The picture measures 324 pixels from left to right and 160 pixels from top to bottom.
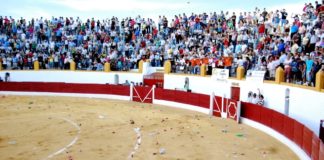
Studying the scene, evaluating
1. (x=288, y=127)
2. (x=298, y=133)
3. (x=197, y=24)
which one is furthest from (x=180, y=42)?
(x=298, y=133)

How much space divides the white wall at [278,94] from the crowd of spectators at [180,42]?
580 millimetres

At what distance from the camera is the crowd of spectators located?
1742 cm

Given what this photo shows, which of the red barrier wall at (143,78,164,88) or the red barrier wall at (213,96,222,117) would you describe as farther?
the red barrier wall at (143,78,164,88)

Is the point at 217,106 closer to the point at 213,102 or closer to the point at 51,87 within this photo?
the point at 213,102

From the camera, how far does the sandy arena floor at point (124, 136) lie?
1137 centimetres

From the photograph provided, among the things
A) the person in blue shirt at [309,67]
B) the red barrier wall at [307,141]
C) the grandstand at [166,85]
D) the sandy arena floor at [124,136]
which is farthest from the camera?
the person in blue shirt at [309,67]

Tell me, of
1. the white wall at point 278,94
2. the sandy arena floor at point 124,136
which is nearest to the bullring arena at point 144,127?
the sandy arena floor at point 124,136

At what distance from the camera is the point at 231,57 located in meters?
20.2

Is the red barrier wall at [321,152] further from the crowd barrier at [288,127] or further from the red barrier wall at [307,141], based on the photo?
the red barrier wall at [307,141]

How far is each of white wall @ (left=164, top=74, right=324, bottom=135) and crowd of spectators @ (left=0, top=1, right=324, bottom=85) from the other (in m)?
0.58

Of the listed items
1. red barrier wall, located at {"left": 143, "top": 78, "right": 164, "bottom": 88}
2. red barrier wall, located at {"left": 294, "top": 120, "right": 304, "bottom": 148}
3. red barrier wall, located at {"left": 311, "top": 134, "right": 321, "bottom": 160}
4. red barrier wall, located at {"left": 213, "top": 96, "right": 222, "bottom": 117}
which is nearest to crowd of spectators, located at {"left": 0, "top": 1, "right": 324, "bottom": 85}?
red barrier wall, located at {"left": 143, "top": 78, "right": 164, "bottom": 88}

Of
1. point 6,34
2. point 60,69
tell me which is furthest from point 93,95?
point 6,34

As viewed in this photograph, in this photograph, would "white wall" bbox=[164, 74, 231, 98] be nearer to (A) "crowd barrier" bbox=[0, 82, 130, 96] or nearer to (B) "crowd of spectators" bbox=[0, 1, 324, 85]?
(B) "crowd of spectators" bbox=[0, 1, 324, 85]

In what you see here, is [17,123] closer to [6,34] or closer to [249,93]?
[249,93]
